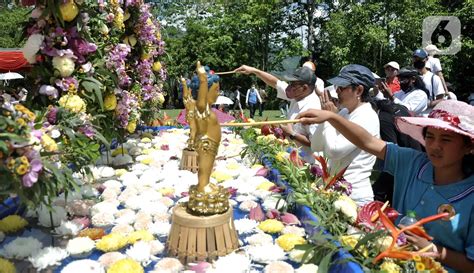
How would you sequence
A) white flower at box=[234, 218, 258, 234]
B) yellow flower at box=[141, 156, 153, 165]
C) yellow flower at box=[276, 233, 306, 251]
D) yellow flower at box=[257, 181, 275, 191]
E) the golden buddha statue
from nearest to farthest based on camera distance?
the golden buddha statue
yellow flower at box=[276, 233, 306, 251]
white flower at box=[234, 218, 258, 234]
yellow flower at box=[257, 181, 275, 191]
yellow flower at box=[141, 156, 153, 165]

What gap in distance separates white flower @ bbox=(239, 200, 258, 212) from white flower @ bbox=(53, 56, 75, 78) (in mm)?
1250

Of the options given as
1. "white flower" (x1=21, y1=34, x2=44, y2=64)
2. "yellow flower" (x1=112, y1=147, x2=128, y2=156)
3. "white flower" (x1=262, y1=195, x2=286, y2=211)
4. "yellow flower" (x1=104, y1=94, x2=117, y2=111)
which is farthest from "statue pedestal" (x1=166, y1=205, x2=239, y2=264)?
"yellow flower" (x1=112, y1=147, x2=128, y2=156)

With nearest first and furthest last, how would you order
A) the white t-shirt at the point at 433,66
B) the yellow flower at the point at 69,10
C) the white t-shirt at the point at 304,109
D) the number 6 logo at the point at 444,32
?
the yellow flower at the point at 69,10, the white t-shirt at the point at 304,109, the white t-shirt at the point at 433,66, the number 6 logo at the point at 444,32

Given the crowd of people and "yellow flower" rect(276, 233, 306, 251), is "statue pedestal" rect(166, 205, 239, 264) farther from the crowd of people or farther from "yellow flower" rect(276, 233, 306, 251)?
the crowd of people

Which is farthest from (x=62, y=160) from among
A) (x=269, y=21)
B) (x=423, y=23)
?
(x=269, y=21)

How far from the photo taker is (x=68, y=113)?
2021 mm

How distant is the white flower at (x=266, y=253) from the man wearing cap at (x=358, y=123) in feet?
2.41

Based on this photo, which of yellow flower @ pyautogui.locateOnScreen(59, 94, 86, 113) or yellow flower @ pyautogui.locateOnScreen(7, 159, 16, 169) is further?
yellow flower @ pyautogui.locateOnScreen(59, 94, 86, 113)

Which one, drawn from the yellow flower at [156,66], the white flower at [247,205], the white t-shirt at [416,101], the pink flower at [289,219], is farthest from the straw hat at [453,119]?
the yellow flower at [156,66]

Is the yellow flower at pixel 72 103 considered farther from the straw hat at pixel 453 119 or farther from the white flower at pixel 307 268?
the straw hat at pixel 453 119

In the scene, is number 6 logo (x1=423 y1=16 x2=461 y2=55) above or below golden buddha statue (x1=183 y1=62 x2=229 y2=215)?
above

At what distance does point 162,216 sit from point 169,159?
1.38 metres

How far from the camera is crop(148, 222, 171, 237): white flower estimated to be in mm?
2068

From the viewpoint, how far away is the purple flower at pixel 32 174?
4.55ft
